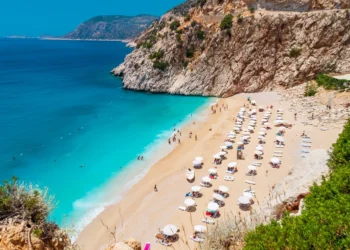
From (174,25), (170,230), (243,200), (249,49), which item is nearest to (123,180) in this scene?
(170,230)

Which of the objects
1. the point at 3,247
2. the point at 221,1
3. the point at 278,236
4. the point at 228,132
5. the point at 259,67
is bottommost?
the point at 228,132

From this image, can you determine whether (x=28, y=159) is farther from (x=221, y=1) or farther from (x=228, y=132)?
(x=221, y=1)

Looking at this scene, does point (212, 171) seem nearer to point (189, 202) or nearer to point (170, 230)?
point (189, 202)

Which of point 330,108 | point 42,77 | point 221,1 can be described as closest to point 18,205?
point 330,108

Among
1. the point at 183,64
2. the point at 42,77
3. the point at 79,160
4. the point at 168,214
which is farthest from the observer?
the point at 42,77

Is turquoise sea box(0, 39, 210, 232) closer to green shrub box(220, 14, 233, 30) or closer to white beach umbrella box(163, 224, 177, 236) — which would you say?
white beach umbrella box(163, 224, 177, 236)

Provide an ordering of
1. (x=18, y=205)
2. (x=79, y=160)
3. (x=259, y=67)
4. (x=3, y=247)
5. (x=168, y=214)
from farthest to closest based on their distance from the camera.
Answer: (x=259, y=67) → (x=79, y=160) → (x=168, y=214) → (x=18, y=205) → (x=3, y=247)

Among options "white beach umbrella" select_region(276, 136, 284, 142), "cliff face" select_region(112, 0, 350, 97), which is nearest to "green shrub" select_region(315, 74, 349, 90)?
"cliff face" select_region(112, 0, 350, 97)
